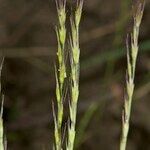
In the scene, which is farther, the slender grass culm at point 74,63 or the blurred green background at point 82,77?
the blurred green background at point 82,77

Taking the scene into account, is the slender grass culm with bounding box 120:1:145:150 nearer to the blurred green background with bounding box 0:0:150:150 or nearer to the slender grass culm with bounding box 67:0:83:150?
the slender grass culm with bounding box 67:0:83:150

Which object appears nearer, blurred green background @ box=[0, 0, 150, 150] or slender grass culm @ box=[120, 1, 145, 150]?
slender grass culm @ box=[120, 1, 145, 150]

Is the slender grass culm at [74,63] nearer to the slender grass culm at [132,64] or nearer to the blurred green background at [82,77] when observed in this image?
the slender grass culm at [132,64]

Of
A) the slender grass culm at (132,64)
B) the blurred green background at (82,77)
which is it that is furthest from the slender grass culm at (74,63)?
the blurred green background at (82,77)

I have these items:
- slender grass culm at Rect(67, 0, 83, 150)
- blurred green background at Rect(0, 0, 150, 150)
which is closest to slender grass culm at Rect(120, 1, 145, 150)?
slender grass culm at Rect(67, 0, 83, 150)

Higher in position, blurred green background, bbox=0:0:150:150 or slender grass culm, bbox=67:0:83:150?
blurred green background, bbox=0:0:150:150

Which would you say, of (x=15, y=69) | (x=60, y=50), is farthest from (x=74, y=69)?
(x=15, y=69)

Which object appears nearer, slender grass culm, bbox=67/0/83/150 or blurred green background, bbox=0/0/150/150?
→ slender grass culm, bbox=67/0/83/150

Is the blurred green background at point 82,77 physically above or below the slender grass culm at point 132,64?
above
